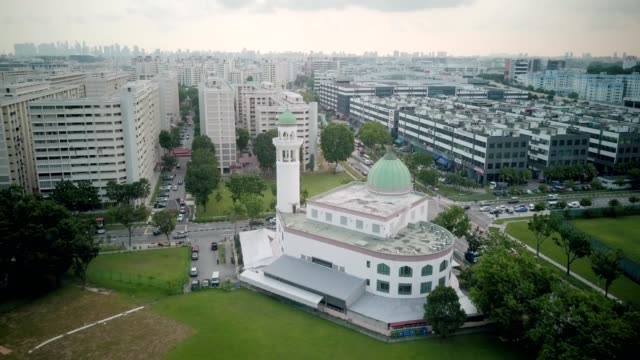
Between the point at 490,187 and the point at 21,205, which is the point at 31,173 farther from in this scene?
the point at 490,187

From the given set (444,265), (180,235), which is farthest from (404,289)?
(180,235)

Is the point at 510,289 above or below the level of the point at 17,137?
below

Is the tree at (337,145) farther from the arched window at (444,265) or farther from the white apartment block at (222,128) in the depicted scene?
the arched window at (444,265)

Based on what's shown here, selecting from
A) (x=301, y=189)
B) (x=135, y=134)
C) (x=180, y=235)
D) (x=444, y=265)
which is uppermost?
(x=135, y=134)

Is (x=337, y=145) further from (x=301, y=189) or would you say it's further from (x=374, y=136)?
(x=301, y=189)

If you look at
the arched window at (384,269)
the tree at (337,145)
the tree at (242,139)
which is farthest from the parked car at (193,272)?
the tree at (242,139)

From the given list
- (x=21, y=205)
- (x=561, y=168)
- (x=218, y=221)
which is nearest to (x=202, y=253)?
(x=218, y=221)
